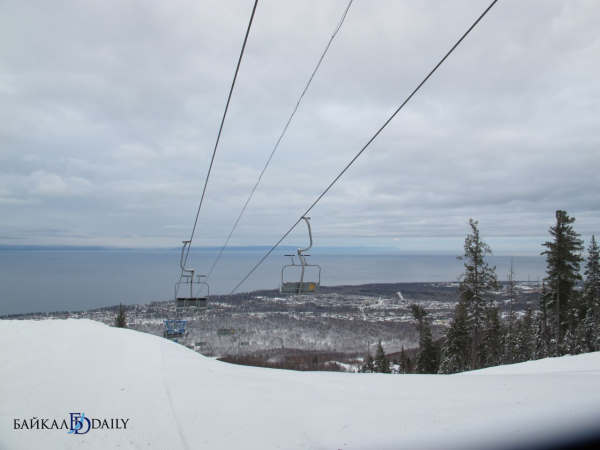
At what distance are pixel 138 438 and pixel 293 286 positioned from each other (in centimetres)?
641

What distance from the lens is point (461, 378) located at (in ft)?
19.0

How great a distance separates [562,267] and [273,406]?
2659 cm

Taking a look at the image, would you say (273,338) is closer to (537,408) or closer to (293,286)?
(293,286)

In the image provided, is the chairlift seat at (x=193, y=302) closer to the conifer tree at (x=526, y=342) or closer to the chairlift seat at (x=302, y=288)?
the chairlift seat at (x=302, y=288)

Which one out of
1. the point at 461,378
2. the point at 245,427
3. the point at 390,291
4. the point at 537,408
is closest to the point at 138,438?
the point at 245,427

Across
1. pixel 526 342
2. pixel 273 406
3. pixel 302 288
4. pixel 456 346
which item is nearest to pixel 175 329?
pixel 302 288

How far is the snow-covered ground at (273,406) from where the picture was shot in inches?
129

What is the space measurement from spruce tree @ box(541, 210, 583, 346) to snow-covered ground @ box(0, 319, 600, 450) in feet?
75.1

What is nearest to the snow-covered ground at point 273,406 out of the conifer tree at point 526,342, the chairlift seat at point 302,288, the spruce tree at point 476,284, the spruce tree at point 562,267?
the chairlift seat at point 302,288

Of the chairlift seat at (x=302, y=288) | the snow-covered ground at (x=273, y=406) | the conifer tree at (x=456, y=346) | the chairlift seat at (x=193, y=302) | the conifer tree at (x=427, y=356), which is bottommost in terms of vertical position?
the conifer tree at (x=427, y=356)

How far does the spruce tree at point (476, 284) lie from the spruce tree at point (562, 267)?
4.46m

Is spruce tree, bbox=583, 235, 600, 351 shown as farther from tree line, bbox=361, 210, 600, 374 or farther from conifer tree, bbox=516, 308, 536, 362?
conifer tree, bbox=516, 308, 536, 362

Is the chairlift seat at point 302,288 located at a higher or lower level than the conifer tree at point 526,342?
higher

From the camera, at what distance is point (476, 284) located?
22.6 metres
